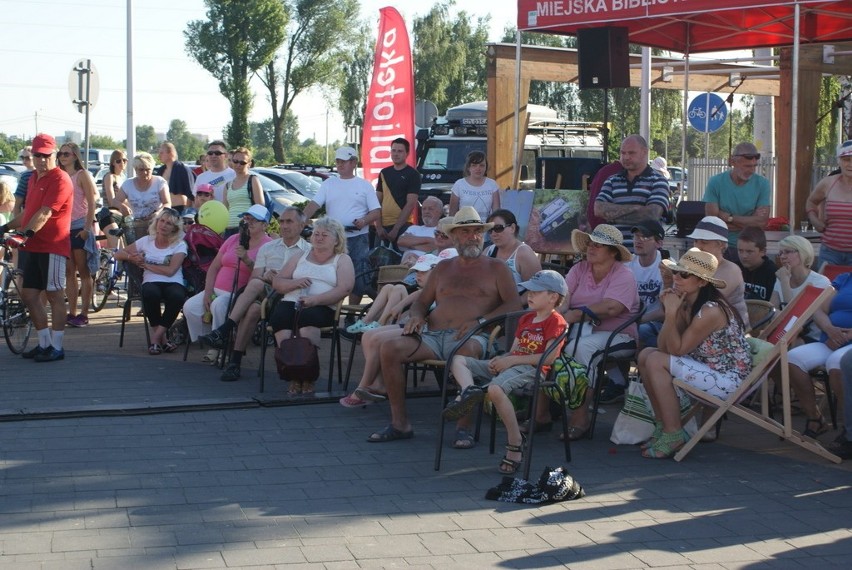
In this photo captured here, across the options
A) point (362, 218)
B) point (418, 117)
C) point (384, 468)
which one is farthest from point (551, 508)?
point (418, 117)

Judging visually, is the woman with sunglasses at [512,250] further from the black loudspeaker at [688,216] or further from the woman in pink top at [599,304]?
the black loudspeaker at [688,216]

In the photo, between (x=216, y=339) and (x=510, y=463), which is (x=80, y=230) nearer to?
(x=216, y=339)

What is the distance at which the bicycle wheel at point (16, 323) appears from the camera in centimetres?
979

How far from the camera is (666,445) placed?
21.6ft

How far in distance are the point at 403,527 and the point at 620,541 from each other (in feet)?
3.16

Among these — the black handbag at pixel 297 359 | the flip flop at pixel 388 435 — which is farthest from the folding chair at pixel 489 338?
the black handbag at pixel 297 359

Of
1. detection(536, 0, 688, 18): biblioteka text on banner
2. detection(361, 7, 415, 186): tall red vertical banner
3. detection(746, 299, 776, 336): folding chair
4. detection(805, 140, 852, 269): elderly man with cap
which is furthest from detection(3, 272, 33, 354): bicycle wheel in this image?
detection(805, 140, 852, 269): elderly man with cap

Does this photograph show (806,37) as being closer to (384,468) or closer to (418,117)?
(384,468)

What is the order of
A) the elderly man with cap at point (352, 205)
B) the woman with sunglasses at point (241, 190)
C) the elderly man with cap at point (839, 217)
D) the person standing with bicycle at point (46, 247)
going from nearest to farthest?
the elderly man with cap at point (839, 217), the person standing with bicycle at point (46, 247), the elderly man with cap at point (352, 205), the woman with sunglasses at point (241, 190)

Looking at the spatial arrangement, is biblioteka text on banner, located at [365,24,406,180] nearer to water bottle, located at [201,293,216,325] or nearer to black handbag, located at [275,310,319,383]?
water bottle, located at [201,293,216,325]

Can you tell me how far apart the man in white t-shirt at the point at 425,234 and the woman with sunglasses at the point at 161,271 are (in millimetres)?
1941

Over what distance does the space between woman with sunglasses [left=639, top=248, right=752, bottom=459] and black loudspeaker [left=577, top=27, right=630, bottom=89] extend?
17.3ft

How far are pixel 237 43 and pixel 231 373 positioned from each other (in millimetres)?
59371

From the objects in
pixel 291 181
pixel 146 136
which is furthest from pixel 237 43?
pixel 146 136
